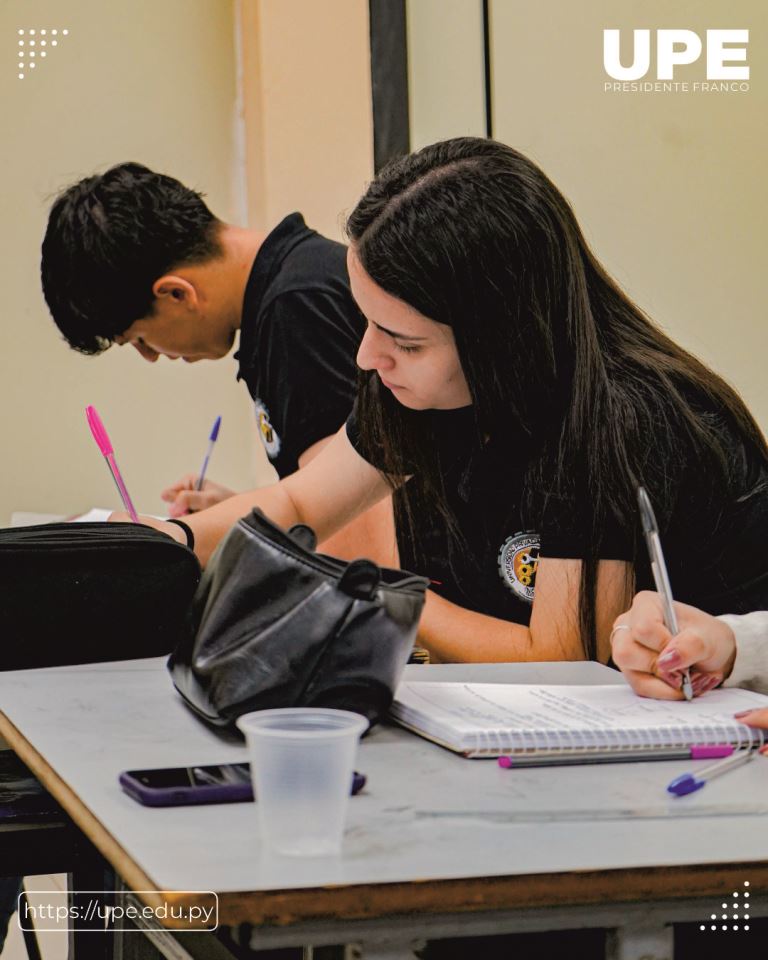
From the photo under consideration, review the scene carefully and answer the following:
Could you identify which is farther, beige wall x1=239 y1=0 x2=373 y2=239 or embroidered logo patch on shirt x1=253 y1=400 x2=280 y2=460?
beige wall x1=239 y1=0 x2=373 y2=239

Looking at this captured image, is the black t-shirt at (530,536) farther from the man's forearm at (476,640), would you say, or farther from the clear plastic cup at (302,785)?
the clear plastic cup at (302,785)

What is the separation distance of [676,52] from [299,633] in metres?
2.32

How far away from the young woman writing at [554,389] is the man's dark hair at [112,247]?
76 cm

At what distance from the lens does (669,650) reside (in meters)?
1.05

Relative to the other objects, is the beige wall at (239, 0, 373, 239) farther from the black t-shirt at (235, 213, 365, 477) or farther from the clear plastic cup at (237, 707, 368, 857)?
the clear plastic cup at (237, 707, 368, 857)

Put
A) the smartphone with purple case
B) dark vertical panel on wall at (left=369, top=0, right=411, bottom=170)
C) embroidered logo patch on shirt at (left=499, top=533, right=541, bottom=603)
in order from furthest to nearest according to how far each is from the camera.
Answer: dark vertical panel on wall at (left=369, top=0, right=411, bottom=170), embroidered logo patch on shirt at (left=499, top=533, right=541, bottom=603), the smartphone with purple case

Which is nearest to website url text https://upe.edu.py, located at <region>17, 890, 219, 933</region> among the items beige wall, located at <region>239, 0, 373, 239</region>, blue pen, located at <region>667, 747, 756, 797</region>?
blue pen, located at <region>667, 747, 756, 797</region>

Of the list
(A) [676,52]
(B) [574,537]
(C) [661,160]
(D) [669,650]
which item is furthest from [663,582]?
(A) [676,52]

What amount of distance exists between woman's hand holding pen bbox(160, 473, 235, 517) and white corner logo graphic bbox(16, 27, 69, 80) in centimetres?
114

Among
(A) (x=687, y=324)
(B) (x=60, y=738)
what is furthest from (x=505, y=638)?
(A) (x=687, y=324)

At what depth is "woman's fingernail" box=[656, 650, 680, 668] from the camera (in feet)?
3.45

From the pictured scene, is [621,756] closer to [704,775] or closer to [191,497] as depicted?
[704,775]

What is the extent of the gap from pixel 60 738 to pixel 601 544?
2.10 ft

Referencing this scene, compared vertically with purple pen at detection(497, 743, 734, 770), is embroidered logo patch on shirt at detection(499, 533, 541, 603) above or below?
below
